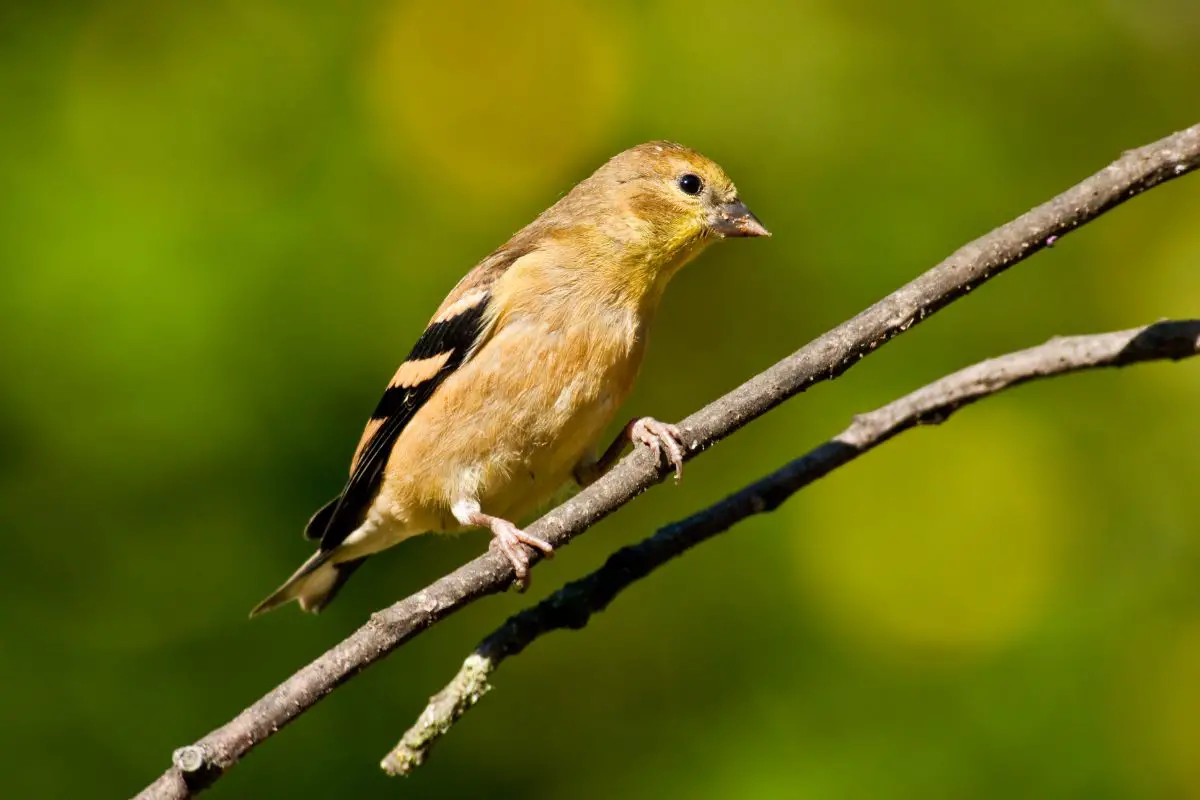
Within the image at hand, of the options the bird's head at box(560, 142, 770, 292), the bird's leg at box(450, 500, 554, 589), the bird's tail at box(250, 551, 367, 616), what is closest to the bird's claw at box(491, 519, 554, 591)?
the bird's leg at box(450, 500, 554, 589)

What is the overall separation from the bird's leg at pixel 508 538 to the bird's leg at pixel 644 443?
28 cm

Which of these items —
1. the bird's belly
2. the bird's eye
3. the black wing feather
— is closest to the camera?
the bird's belly

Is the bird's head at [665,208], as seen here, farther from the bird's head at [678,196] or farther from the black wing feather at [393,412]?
the black wing feather at [393,412]

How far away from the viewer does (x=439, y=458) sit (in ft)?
12.3

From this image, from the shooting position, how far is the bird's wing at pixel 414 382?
3.79 m

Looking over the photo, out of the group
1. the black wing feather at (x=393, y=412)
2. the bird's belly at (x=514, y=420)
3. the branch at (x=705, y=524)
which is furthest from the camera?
the black wing feather at (x=393, y=412)

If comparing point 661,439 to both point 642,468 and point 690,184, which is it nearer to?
point 642,468

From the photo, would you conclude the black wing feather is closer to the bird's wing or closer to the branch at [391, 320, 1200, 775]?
the bird's wing

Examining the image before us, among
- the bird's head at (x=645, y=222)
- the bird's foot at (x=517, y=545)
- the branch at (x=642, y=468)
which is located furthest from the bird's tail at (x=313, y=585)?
the branch at (x=642, y=468)

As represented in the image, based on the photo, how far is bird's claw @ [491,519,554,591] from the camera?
253 centimetres

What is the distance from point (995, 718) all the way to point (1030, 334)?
1.30 meters

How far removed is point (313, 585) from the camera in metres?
3.96

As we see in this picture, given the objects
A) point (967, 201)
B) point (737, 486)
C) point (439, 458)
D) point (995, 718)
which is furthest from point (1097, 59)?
point (439, 458)

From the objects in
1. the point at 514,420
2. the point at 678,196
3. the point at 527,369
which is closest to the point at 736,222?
the point at 678,196
